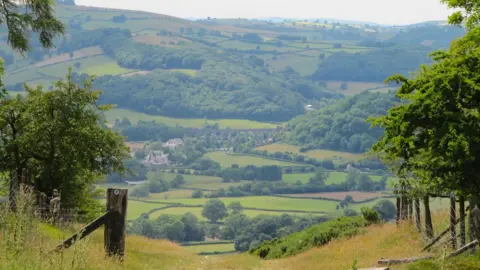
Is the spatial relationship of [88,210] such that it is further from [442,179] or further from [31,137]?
[442,179]

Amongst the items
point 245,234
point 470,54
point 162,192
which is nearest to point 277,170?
point 162,192

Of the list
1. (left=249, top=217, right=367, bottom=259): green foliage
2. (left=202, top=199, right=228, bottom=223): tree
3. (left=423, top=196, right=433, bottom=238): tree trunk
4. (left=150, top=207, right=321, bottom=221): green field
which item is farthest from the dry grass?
(left=202, top=199, right=228, bottom=223): tree

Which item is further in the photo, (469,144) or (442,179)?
(442,179)

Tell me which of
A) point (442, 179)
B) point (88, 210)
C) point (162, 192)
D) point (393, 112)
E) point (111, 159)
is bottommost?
point (162, 192)

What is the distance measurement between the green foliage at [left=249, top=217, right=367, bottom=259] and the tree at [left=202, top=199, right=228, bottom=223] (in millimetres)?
94849

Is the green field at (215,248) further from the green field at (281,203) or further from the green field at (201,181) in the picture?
the green field at (201,181)

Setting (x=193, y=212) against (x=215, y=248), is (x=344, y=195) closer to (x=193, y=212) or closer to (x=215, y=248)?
(x=193, y=212)

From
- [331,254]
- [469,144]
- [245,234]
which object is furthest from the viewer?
[245,234]

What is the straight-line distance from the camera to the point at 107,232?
527 inches

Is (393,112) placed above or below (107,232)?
above

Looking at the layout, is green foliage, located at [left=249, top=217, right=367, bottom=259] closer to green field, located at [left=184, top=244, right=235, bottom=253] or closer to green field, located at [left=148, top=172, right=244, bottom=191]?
green field, located at [left=184, top=244, right=235, bottom=253]

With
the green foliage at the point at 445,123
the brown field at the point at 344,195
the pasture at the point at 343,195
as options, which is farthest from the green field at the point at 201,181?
the green foliage at the point at 445,123

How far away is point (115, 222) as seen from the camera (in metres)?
13.3

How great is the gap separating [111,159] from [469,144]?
18.1 metres
